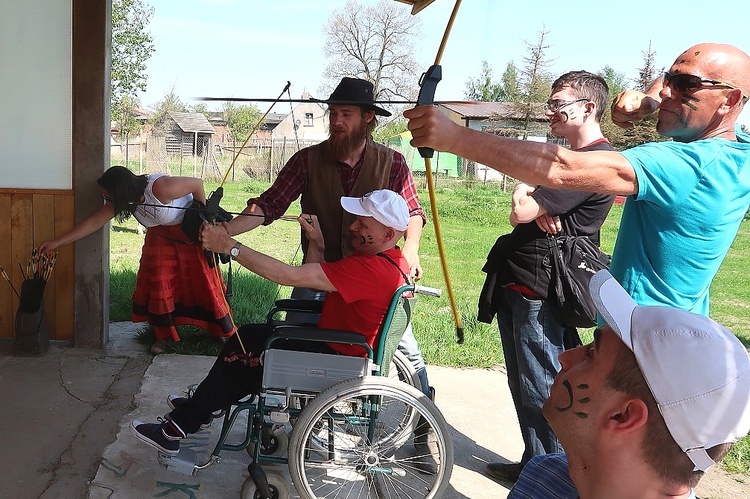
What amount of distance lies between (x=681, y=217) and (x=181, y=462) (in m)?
1.89

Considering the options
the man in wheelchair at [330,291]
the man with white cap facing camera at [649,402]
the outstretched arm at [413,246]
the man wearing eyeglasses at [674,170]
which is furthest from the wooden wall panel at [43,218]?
the man with white cap facing camera at [649,402]

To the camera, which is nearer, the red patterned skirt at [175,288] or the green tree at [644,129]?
the red patterned skirt at [175,288]

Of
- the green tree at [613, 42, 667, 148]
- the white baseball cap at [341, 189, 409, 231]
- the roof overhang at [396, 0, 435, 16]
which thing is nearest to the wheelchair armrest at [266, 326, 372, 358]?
the white baseball cap at [341, 189, 409, 231]

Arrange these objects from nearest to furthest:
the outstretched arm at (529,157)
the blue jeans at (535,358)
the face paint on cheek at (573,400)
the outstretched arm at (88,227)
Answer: the face paint on cheek at (573,400) < the outstretched arm at (529,157) < the blue jeans at (535,358) < the outstretched arm at (88,227)

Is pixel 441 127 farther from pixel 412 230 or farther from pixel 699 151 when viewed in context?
pixel 412 230

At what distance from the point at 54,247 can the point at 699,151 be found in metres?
3.34

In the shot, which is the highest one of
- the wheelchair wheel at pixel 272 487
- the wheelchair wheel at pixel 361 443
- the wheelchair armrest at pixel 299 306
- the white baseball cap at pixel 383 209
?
the white baseball cap at pixel 383 209

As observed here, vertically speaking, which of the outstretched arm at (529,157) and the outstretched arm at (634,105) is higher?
the outstretched arm at (634,105)

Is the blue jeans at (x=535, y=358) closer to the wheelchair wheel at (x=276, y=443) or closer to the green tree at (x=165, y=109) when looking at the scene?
the wheelchair wheel at (x=276, y=443)

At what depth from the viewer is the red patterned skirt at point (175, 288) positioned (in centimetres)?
394

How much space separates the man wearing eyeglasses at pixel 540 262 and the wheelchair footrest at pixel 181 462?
1258 mm

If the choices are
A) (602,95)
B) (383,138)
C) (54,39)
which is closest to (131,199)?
(54,39)

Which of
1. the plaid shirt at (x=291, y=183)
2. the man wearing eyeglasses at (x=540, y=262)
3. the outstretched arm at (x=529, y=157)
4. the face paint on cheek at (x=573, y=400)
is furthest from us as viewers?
the plaid shirt at (x=291, y=183)

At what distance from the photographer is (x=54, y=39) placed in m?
3.78
